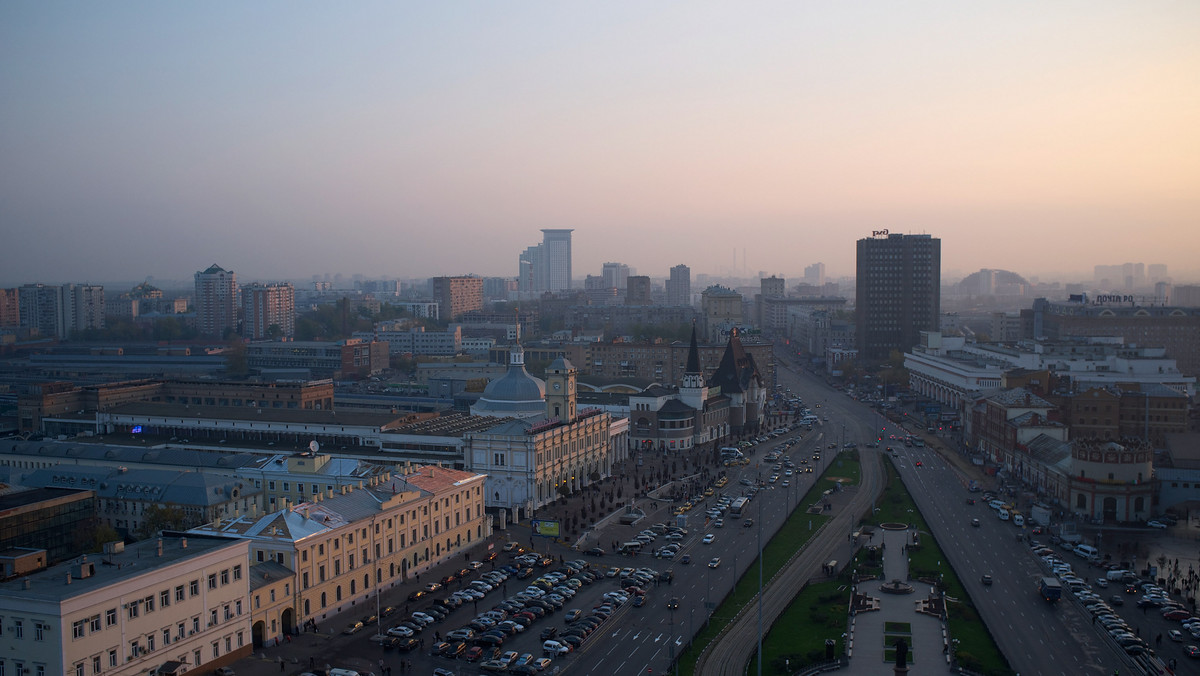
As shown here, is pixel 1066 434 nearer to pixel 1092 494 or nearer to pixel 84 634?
pixel 1092 494

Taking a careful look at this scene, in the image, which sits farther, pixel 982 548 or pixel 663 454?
pixel 663 454

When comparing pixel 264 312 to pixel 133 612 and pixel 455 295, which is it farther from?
pixel 133 612

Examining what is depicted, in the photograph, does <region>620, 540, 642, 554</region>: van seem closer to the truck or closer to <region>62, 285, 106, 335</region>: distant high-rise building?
the truck

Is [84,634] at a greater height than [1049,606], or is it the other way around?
[84,634]

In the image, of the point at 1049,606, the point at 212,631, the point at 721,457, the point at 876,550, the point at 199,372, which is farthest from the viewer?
the point at 199,372

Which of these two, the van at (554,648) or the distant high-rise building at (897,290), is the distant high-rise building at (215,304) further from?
the van at (554,648)

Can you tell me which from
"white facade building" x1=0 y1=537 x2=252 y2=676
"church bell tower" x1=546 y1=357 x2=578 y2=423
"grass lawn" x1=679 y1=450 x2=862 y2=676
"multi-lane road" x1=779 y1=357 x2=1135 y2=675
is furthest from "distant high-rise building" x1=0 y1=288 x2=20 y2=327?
"white facade building" x1=0 y1=537 x2=252 y2=676

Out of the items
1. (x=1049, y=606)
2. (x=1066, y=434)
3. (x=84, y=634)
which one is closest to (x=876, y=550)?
(x=1049, y=606)
